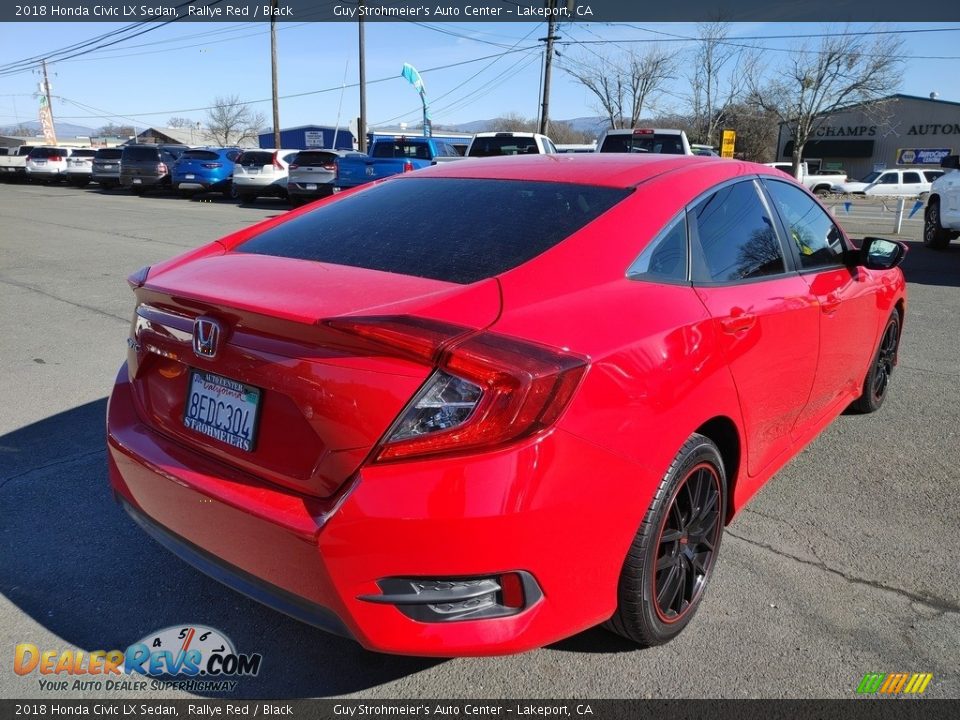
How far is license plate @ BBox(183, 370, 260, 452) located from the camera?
2117mm

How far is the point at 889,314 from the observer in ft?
14.7

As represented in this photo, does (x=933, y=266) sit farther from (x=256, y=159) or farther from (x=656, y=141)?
(x=256, y=159)

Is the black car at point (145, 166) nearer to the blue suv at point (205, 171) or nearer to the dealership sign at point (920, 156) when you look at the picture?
the blue suv at point (205, 171)

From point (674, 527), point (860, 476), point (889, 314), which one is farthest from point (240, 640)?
point (889, 314)

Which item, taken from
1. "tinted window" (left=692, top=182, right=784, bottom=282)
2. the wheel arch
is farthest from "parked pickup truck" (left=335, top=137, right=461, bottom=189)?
the wheel arch

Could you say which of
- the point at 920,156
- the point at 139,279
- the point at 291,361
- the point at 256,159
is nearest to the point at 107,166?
the point at 256,159

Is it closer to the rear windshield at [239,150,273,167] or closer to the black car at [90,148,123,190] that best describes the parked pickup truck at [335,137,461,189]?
the rear windshield at [239,150,273,167]

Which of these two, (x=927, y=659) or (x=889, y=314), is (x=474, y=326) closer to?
(x=927, y=659)

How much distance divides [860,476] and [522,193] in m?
2.46

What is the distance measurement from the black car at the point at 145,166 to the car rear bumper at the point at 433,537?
1095 inches

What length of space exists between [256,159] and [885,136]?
4828 cm

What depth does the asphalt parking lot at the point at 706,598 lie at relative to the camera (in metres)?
2.37

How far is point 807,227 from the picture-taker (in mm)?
3551

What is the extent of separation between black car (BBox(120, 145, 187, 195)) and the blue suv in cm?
173
